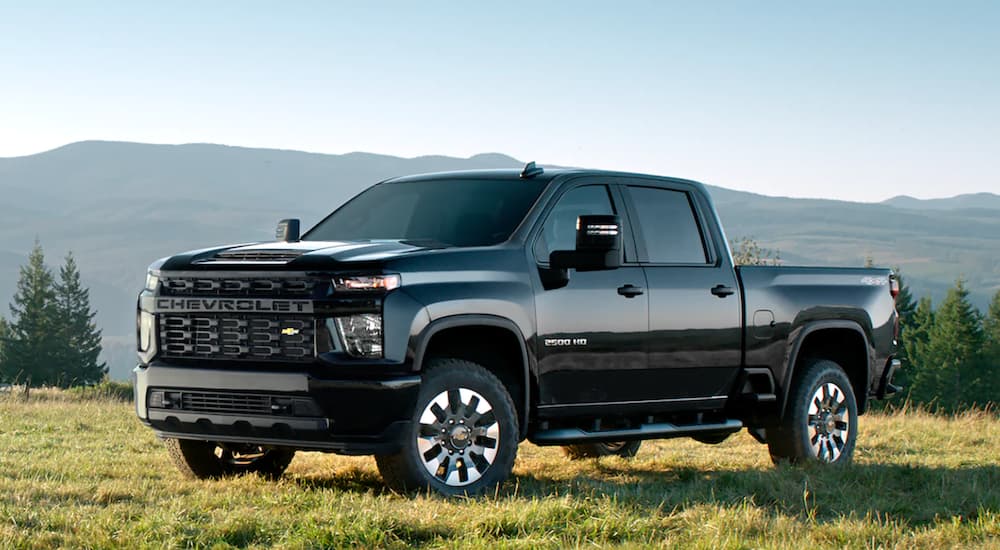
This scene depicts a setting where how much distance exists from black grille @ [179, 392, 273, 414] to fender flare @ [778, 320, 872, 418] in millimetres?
4279

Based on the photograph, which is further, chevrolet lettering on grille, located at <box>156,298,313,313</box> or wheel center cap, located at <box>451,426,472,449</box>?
wheel center cap, located at <box>451,426,472,449</box>

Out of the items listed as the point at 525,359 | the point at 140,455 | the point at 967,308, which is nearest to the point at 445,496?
the point at 525,359

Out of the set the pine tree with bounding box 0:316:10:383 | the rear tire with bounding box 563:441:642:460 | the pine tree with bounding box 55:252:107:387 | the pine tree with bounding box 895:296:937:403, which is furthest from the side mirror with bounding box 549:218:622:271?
the pine tree with bounding box 0:316:10:383

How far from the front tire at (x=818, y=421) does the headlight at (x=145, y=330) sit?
4830 mm

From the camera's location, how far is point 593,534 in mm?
6199

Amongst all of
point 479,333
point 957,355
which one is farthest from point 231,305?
point 957,355

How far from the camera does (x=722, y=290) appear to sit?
9.34 meters

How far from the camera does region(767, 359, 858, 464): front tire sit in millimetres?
10055

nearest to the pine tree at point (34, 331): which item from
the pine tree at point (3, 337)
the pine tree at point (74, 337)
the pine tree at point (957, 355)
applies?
the pine tree at point (3, 337)

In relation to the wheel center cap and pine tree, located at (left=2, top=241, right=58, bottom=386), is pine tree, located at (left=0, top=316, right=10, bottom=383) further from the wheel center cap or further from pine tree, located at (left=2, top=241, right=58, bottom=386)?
the wheel center cap

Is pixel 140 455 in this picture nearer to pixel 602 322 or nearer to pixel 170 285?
pixel 170 285

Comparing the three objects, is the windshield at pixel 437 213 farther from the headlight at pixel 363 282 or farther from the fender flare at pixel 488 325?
the headlight at pixel 363 282

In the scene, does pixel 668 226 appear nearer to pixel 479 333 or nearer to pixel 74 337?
pixel 479 333

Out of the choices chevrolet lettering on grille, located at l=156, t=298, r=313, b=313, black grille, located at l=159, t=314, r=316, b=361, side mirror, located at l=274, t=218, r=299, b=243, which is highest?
side mirror, located at l=274, t=218, r=299, b=243
